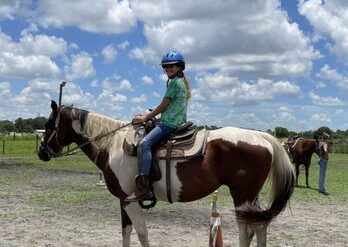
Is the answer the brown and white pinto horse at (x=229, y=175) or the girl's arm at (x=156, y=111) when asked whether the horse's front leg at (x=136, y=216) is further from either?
the girl's arm at (x=156, y=111)

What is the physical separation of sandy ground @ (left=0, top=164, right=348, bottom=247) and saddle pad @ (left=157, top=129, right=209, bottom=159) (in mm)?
2281

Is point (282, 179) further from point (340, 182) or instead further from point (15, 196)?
point (340, 182)

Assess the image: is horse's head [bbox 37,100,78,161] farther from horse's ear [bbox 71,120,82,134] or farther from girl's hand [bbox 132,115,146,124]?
girl's hand [bbox 132,115,146,124]

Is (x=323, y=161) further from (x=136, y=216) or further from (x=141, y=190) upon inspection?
(x=141, y=190)

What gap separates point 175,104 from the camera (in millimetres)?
6035

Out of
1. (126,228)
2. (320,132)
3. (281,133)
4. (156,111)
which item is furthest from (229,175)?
(320,132)

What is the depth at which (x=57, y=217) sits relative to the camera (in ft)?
32.9

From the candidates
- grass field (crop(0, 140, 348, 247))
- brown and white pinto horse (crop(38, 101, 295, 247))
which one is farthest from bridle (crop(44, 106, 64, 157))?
grass field (crop(0, 140, 348, 247))

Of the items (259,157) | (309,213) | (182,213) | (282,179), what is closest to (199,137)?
(259,157)

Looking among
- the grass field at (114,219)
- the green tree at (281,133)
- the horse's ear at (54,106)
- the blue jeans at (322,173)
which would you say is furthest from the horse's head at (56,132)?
the green tree at (281,133)

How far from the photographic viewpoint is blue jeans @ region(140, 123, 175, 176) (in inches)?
230

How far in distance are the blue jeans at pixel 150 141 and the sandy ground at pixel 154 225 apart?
225cm

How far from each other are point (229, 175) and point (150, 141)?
1.07m

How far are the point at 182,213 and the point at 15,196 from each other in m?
5.40
